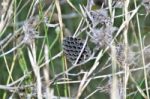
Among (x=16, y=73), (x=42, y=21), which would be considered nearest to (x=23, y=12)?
(x=16, y=73)

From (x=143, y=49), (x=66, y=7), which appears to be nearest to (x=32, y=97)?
(x=143, y=49)

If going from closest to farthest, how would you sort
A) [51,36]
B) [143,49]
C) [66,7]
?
[143,49] < [51,36] < [66,7]

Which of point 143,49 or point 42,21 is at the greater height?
point 42,21

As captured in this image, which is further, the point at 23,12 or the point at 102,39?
the point at 23,12

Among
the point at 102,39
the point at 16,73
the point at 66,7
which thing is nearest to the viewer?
the point at 102,39

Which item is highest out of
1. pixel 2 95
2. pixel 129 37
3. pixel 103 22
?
pixel 103 22

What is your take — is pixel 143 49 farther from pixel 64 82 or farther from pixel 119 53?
pixel 64 82

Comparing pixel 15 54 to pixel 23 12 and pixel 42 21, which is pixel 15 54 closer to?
pixel 42 21
